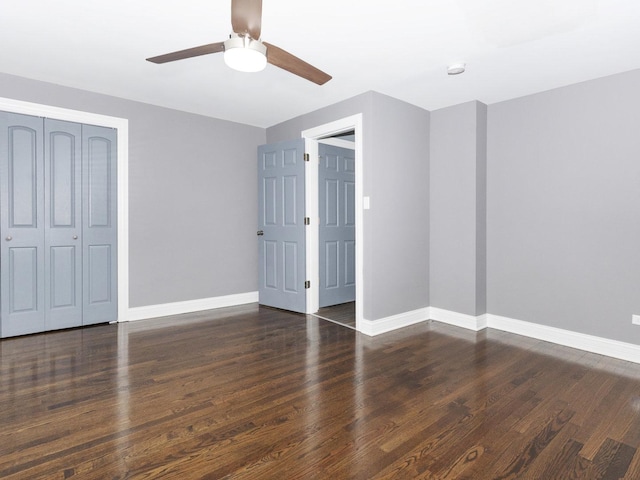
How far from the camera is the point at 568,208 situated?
11.5 ft

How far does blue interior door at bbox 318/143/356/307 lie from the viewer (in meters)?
4.93

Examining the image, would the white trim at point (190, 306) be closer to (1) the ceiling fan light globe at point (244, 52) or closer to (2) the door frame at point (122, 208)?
(2) the door frame at point (122, 208)

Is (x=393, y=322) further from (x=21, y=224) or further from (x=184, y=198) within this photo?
(x=21, y=224)

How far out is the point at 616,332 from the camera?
3.21 meters

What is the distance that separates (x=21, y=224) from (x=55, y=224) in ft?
0.88

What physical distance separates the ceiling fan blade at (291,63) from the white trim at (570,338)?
302 cm

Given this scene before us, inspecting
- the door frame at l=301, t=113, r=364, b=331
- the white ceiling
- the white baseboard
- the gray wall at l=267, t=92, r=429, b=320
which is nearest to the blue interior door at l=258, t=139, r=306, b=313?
the door frame at l=301, t=113, r=364, b=331

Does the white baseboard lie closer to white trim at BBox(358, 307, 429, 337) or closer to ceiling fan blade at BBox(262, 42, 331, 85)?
white trim at BBox(358, 307, 429, 337)

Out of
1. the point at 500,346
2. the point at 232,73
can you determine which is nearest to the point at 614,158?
the point at 500,346

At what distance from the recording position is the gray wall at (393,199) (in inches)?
151

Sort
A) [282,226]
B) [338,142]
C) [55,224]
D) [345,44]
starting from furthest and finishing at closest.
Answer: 1. [338,142]
2. [282,226]
3. [55,224]
4. [345,44]

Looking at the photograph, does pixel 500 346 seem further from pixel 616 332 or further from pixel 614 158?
pixel 614 158

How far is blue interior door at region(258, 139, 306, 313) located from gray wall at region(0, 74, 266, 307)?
252mm

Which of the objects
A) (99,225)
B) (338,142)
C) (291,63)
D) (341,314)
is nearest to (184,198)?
(99,225)
